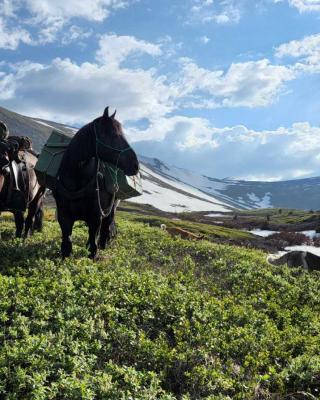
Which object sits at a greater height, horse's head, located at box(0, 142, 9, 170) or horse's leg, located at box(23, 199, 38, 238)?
horse's head, located at box(0, 142, 9, 170)

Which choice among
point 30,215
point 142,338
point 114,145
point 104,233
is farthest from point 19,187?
point 142,338

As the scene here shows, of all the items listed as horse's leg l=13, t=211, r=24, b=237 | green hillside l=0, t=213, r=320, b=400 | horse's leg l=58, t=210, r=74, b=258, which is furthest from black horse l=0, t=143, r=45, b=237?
green hillside l=0, t=213, r=320, b=400

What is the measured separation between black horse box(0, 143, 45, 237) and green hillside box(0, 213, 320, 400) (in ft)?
11.0

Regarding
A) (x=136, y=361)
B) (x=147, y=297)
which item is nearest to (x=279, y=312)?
(x=147, y=297)

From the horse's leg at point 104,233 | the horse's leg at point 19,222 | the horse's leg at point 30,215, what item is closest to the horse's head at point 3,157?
the horse's leg at point 19,222

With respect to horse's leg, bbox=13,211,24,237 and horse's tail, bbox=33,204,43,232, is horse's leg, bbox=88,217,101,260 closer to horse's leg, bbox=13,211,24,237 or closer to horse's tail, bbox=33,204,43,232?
horse's leg, bbox=13,211,24,237

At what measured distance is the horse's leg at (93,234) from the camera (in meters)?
13.5

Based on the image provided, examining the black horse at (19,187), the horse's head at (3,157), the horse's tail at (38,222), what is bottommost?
the horse's tail at (38,222)

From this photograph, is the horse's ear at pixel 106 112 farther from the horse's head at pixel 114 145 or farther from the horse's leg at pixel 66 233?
the horse's leg at pixel 66 233

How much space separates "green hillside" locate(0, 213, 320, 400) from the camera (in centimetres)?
607

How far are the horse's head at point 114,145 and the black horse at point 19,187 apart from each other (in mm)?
3582

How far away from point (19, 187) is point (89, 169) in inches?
159

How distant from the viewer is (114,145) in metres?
12.1

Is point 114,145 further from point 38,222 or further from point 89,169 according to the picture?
point 38,222
